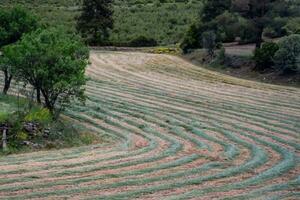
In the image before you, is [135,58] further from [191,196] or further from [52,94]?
[191,196]

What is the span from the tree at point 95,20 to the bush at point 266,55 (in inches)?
965

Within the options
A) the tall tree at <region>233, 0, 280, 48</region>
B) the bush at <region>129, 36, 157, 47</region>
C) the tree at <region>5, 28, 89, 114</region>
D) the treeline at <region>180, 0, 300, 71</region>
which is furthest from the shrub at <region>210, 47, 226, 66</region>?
the tree at <region>5, 28, 89, 114</region>

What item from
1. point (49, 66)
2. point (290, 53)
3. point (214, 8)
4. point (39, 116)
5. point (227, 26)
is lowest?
point (39, 116)

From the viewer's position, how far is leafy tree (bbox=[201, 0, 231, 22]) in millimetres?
60684

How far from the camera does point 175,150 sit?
23391 millimetres

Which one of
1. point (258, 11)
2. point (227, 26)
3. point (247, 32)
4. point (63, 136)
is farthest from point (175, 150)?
point (247, 32)

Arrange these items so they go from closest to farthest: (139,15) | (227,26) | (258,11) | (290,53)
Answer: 1. (290,53)
2. (258,11)
3. (227,26)
4. (139,15)

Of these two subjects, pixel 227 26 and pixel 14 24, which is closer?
pixel 14 24

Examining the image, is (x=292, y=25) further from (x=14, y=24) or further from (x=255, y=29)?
(x=14, y=24)

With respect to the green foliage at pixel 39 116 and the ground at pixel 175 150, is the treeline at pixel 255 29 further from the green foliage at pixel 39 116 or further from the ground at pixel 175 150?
the green foliage at pixel 39 116

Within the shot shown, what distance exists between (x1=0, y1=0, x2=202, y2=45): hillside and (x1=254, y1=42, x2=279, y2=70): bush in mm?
23636

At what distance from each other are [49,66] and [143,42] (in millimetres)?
39308

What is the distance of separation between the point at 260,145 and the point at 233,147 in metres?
1.32

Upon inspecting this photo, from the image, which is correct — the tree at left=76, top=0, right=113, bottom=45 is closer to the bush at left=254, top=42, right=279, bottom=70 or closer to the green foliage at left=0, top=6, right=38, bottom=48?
the bush at left=254, top=42, right=279, bottom=70
